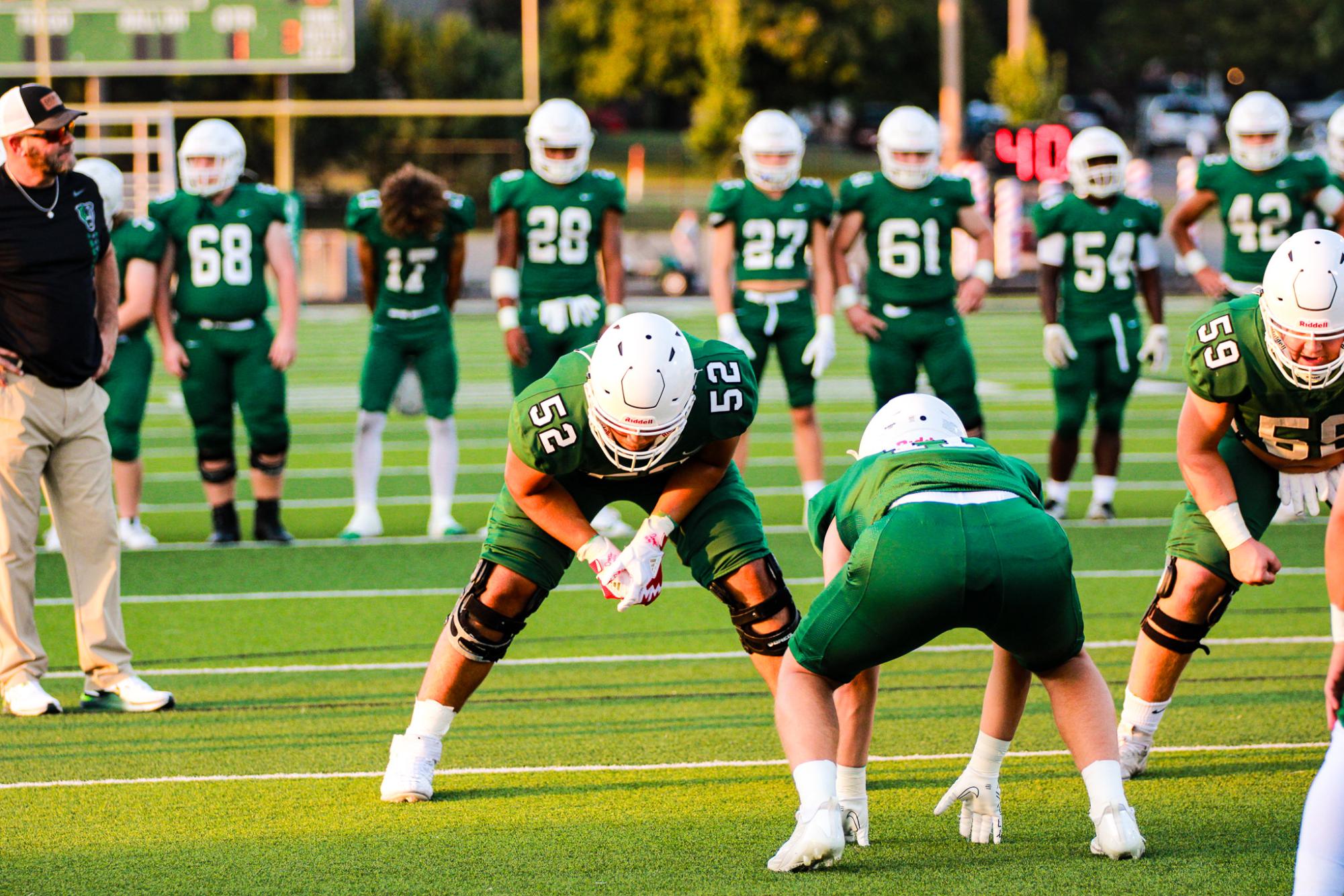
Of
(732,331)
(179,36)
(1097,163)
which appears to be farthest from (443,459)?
(179,36)

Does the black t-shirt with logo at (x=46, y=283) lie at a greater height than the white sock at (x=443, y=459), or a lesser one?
greater

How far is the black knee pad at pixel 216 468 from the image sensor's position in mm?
8258

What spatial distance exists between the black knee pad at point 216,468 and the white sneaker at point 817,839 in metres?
5.05

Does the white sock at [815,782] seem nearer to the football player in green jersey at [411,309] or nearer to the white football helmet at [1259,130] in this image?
the football player in green jersey at [411,309]

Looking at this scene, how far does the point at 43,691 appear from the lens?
18.1ft

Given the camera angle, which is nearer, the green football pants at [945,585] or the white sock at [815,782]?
the green football pants at [945,585]

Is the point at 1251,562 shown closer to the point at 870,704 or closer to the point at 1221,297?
the point at 870,704

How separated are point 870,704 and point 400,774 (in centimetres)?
129

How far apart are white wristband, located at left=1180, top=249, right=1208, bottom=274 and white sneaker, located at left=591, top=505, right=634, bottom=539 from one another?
3200 millimetres

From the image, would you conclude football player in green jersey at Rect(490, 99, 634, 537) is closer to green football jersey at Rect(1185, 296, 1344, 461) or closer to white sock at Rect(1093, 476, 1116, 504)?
white sock at Rect(1093, 476, 1116, 504)

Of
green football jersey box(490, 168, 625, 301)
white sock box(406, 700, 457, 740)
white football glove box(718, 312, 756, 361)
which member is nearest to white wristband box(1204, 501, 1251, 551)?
white sock box(406, 700, 457, 740)

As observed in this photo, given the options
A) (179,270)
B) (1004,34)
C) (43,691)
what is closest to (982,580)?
(43,691)

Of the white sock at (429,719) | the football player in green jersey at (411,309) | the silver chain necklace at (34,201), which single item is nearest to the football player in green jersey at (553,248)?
the football player in green jersey at (411,309)

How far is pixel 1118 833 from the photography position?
3969mm
